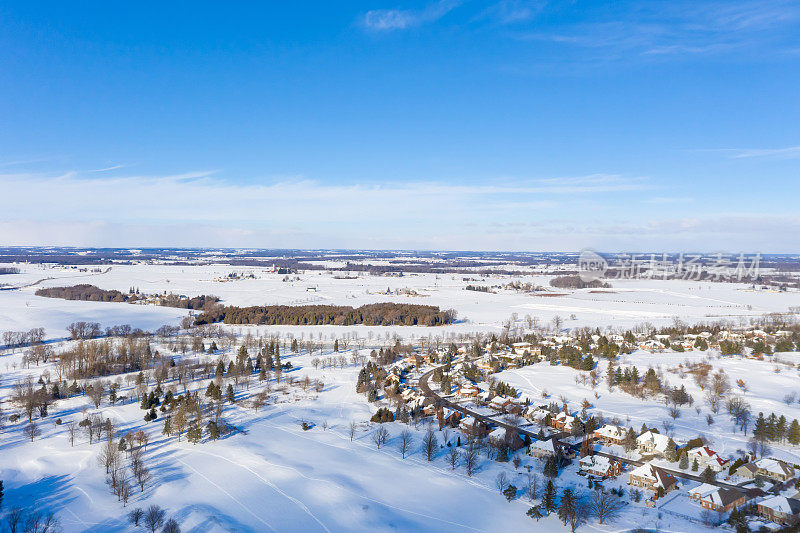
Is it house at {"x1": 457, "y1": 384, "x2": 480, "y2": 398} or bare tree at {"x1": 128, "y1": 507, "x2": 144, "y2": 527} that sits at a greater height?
bare tree at {"x1": 128, "y1": 507, "x2": 144, "y2": 527}

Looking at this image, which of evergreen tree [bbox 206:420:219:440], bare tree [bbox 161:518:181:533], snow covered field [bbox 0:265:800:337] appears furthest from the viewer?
snow covered field [bbox 0:265:800:337]

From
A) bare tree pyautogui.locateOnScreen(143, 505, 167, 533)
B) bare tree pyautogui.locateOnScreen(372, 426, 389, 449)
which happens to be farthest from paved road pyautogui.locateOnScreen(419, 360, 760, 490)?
bare tree pyautogui.locateOnScreen(143, 505, 167, 533)

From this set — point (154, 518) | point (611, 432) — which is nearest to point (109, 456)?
point (154, 518)

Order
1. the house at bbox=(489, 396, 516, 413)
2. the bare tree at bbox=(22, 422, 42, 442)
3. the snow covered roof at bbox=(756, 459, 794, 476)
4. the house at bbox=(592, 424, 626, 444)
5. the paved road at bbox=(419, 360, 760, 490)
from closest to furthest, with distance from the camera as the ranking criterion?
the snow covered roof at bbox=(756, 459, 794, 476)
the paved road at bbox=(419, 360, 760, 490)
the bare tree at bbox=(22, 422, 42, 442)
the house at bbox=(592, 424, 626, 444)
the house at bbox=(489, 396, 516, 413)

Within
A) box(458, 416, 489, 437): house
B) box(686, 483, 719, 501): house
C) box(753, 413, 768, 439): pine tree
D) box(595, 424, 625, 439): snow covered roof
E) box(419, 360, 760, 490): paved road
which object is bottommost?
box(419, 360, 760, 490): paved road

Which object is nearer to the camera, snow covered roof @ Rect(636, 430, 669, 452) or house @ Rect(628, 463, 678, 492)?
house @ Rect(628, 463, 678, 492)

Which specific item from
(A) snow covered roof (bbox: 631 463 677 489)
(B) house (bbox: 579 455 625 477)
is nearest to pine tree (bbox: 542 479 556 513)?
(B) house (bbox: 579 455 625 477)

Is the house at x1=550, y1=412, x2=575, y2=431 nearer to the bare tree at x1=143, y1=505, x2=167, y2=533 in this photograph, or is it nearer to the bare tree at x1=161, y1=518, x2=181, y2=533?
the bare tree at x1=161, y1=518, x2=181, y2=533

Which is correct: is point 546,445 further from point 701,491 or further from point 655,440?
point 701,491
